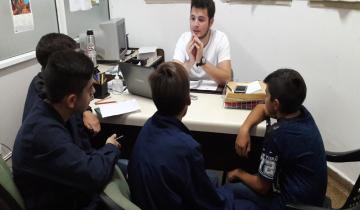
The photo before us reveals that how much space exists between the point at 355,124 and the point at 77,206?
184 cm

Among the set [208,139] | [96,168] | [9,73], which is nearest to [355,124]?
[208,139]

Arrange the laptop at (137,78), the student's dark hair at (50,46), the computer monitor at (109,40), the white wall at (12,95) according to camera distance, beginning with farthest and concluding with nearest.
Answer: the computer monitor at (109,40)
the white wall at (12,95)
the laptop at (137,78)
the student's dark hair at (50,46)

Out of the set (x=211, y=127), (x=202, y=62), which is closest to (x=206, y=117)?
(x=211, y=127)

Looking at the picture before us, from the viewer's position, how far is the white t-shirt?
2.30 m

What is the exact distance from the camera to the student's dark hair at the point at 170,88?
3.58 feet

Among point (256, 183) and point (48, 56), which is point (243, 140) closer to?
point (256, 183)

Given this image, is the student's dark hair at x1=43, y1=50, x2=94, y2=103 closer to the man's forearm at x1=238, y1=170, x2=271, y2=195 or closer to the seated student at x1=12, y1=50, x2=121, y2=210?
the seated student at x1=12, y1=50, x2=121, y2=210

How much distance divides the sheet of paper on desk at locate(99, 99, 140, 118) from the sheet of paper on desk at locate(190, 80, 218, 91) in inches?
21.2

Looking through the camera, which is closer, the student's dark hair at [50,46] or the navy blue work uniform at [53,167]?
the navy blue work uniform at [53,167]

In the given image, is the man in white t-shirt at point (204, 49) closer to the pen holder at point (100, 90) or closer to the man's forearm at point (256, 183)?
the pen holder at point (100, 90)

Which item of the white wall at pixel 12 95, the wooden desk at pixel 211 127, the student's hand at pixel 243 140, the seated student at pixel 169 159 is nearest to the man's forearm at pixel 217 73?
the wooden desk at pixel 211 127

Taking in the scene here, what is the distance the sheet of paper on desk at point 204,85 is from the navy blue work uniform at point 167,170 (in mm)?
1032

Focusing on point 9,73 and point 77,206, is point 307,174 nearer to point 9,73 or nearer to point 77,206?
point 77,206

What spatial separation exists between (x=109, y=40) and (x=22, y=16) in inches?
29.1
